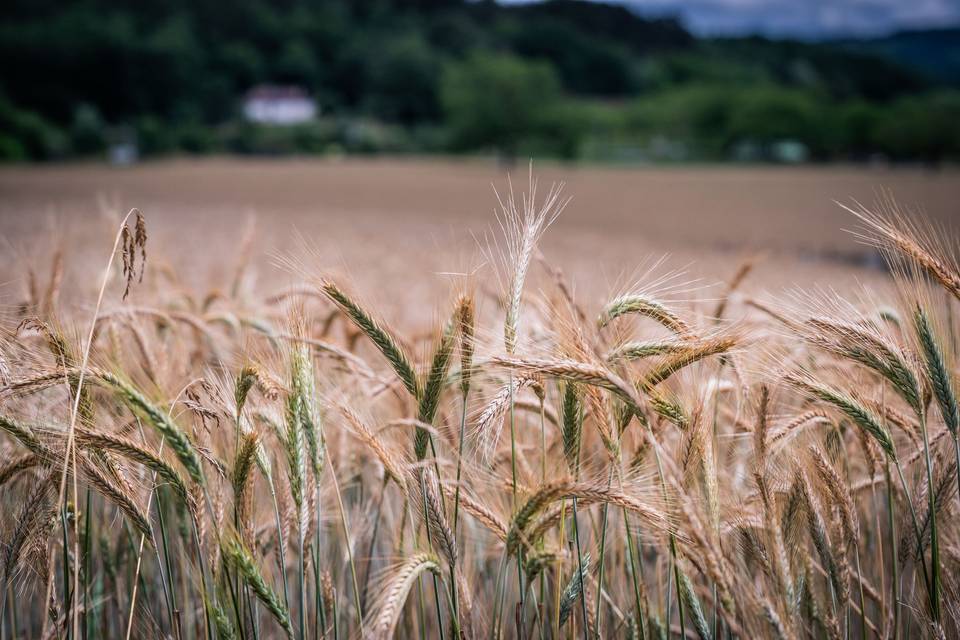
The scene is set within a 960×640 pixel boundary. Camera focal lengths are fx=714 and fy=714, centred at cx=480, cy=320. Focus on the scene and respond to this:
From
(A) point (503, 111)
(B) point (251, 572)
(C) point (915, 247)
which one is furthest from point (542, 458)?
(A) point (503, 111)

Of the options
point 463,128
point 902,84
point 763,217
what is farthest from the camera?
point 902,84

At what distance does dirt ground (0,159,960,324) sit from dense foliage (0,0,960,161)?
2560 cm

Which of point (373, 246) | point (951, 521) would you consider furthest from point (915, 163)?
point (951, 521)

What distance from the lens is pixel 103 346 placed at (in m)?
2.74

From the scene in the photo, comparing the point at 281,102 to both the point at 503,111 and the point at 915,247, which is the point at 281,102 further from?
the point at 915,247

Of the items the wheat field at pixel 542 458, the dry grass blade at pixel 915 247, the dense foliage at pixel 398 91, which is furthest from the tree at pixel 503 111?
the wheat field at pixel 542 458

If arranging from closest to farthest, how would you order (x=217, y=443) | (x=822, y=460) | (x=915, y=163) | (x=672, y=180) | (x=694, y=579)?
(x=822, y=460), (x=217, y=443), (x=694, y=579), (x=672, y=180), (x=915, y=163)

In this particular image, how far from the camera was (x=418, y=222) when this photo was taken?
982 inches

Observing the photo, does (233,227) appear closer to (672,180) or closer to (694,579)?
(694,579)

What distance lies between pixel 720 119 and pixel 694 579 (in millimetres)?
95175

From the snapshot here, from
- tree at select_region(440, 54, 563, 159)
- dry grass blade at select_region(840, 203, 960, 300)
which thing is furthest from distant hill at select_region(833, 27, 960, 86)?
dry grass blade at select_region(840, 203, 960, 300)

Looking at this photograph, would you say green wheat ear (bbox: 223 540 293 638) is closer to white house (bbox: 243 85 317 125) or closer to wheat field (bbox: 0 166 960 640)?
wheat field (bbox: 0 166 960 640)

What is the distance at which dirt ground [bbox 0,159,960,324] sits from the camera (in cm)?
736

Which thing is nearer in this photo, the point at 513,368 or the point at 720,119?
the point at 513,368
